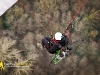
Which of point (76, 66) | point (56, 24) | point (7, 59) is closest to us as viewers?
point (7, 59)

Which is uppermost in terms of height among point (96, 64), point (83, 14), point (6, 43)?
point (83, 14)

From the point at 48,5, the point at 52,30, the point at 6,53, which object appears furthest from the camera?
the point at 48,5

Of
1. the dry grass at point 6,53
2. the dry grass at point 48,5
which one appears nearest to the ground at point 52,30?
the dry grass at point 48,5

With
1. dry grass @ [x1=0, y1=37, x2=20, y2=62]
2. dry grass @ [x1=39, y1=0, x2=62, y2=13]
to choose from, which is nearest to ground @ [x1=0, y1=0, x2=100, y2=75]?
dry grass @ [x1=39, y1=0, x2=62, y2=13]

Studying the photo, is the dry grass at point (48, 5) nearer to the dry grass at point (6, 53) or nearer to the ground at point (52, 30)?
the ground at point (52, 30)

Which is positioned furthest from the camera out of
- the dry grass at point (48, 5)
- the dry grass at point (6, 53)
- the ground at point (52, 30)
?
the dry grass at point (48, 5)

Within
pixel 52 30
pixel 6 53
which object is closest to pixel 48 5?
pixel 52 30

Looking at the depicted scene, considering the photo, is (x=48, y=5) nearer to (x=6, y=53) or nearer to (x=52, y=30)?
(x=52, y=30)

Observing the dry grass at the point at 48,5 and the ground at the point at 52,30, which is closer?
the ground at the point at 52,30

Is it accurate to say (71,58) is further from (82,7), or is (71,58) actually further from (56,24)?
(82,7)

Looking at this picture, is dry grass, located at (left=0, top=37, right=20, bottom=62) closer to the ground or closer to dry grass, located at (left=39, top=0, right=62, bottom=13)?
the ground

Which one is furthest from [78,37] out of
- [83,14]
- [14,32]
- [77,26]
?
[14,32]
